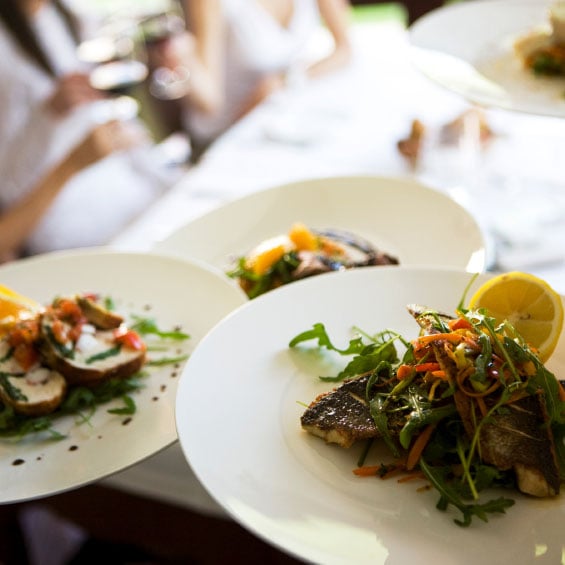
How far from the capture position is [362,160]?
2318 millimetres

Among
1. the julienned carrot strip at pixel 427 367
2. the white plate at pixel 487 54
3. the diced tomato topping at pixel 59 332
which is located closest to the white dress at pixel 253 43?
the white plate at pixel 487 54

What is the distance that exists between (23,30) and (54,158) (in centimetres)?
54

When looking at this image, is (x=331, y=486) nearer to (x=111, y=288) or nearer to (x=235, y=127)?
(x=111, y=288)

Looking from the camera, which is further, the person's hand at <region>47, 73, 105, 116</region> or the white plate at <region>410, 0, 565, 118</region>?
the person's hand at <region>47, 73, 105, 116</region>

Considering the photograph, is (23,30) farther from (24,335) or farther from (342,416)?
(342,416)

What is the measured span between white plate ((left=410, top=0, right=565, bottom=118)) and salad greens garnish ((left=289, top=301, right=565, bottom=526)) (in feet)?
1.86

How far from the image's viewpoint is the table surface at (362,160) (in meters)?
1.65

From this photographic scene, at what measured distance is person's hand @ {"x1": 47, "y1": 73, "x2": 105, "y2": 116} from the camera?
2.94 metres

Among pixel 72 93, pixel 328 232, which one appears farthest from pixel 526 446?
pixel 72 93

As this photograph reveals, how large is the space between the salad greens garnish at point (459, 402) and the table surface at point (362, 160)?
53 centimetres

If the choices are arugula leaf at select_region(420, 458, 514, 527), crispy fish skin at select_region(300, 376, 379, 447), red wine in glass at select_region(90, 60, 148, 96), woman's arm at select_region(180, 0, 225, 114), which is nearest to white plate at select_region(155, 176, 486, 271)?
crispy fish skin at select_region(300, 376, 379, 447)

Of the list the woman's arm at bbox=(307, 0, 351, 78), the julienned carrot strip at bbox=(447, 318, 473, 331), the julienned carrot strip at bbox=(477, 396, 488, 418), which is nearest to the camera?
the julienned carrot strip at bbox=(477, 396, 488, 418)

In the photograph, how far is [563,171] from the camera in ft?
6.70

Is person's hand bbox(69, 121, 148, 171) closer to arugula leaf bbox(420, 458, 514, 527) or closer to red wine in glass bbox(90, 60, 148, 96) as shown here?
red wine in glass bbox(90, 60, 148, 96)
